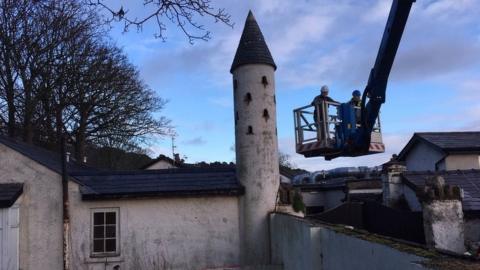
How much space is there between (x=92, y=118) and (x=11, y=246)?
14.0 meters

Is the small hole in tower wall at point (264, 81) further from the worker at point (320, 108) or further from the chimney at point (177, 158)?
the chimney at point (177, 158)

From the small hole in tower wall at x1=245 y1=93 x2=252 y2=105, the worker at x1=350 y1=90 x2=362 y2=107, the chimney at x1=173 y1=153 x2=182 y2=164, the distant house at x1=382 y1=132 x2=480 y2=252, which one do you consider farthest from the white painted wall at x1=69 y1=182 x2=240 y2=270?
the chimney at x1=173 y1=153 x2=182 y2=164

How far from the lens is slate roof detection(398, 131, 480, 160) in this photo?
22.1m

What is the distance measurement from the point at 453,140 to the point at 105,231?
1602cm

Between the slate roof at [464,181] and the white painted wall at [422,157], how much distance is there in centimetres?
570

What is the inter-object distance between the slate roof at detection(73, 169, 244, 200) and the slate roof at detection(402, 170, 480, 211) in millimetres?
5820

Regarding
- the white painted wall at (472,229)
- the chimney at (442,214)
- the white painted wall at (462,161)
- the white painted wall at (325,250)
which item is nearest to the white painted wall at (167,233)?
the white painted wall at (325,250)

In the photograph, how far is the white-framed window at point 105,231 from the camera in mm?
14273

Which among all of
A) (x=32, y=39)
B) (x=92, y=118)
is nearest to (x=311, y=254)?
(x=32, y=39)

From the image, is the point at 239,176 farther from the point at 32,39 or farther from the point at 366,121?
the point at 32,39

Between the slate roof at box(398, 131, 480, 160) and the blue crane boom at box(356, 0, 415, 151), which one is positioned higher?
the blue crane boom at box(356, 0, 415, 151)

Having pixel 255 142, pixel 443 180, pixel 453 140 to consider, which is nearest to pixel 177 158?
pixel 453 140

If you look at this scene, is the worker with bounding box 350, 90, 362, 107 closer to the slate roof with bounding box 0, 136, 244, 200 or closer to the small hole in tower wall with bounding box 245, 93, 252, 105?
the small hole in tower wall with bounding box 245, 93, 252, 105

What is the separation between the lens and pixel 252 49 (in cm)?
1561
